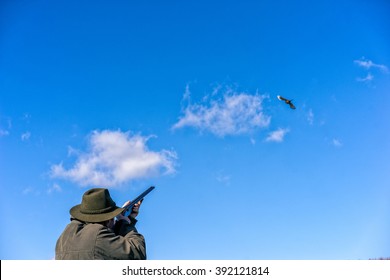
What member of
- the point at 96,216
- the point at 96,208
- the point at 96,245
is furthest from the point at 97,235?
the point at 96,208

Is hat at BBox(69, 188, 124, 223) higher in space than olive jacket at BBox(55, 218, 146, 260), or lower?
higher

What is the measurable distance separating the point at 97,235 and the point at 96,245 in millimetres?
147

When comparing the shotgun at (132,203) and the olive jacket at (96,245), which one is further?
the shotgun at (132,203)

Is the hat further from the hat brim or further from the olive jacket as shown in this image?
the olive jacket

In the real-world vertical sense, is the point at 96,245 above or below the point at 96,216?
below

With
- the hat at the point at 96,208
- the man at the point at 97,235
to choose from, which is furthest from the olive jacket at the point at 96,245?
the hat at the point at 96,208

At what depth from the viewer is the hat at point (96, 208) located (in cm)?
584

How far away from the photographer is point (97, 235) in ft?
18.1

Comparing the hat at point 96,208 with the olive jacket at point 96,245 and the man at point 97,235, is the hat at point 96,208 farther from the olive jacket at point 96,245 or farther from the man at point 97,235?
the olive jacket at point 96,245

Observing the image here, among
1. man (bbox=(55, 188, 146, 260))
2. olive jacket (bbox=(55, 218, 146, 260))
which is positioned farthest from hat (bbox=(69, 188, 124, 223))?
olive jacket (bbox=(55, 218, 146, 260))

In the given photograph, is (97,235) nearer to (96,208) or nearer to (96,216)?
(96,216)

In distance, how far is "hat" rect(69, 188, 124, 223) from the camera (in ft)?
19.2
